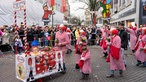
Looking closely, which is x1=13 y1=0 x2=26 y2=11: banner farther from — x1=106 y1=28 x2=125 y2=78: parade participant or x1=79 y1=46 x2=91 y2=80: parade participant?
x1=106 y1=28 x2=125 y2=78: parade participant

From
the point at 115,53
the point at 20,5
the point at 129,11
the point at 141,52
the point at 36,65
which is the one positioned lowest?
the point at 36,65

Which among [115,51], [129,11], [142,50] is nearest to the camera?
[115,51]

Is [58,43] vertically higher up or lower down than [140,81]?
higher up

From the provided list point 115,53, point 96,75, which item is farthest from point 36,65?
point 115,53

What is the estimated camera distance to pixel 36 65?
7195 millimetres

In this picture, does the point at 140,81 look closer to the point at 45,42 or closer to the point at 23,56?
the point at 23,56

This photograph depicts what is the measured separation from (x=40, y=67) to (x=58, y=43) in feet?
5.49

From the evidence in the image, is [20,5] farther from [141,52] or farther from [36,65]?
[141,52]

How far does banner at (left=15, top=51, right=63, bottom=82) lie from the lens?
689 centimetres

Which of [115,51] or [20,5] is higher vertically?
[20,5]

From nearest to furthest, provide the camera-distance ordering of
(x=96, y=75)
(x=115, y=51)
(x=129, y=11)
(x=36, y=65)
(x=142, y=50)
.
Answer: (x=36, y=65) → (x=115, y=51) → (x=96, y=75) → (x=142, y=50) → (x=129, y=11)

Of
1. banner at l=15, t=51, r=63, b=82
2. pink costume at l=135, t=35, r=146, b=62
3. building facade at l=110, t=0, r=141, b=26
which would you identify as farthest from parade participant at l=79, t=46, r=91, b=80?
building facade at l=110, t=0, r=141, b=26

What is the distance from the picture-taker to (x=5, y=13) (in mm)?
17969

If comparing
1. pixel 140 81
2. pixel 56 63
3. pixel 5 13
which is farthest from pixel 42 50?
pixel 5 13
